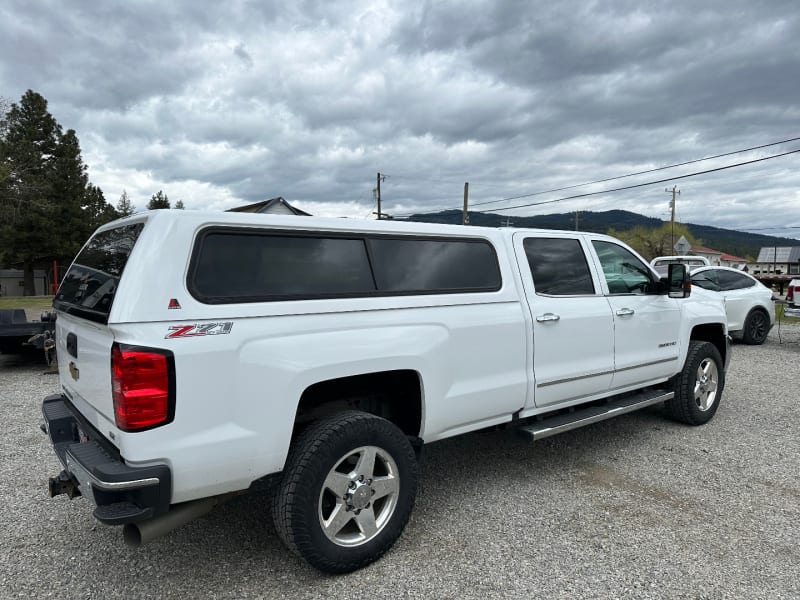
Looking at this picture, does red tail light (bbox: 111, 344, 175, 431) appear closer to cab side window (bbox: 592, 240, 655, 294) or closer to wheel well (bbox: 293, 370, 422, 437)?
wheel well (bbox: 293, 370, 422, 437)

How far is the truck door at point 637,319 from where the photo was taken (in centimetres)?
429

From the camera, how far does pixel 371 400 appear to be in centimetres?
327

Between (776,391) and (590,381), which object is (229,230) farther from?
(776,391)

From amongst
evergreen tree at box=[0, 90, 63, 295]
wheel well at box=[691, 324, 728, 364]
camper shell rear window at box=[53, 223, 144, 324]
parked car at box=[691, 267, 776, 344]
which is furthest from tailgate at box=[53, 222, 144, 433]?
evergreen tree at box=[0, 90, 63, 295]

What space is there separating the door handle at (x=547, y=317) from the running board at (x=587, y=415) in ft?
2.46

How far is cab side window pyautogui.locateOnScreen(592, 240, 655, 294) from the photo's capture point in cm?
438

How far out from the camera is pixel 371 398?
3.26 m

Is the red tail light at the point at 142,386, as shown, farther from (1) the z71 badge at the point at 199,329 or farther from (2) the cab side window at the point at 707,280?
(2) the cab side window at the point at 707,280

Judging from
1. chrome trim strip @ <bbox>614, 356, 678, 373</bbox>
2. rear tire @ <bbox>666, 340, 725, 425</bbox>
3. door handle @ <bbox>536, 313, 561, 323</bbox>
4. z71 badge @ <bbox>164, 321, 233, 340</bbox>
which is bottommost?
rear tire @ <bbox>666, 340, 725, 425</bbox>

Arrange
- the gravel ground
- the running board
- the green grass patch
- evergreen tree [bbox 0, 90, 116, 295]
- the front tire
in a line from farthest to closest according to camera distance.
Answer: evergreen tree [bbox 0, 90, 116, 295], the green grass patch, the running board, the gravel ground, the front tire

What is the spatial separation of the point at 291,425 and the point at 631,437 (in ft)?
12.2

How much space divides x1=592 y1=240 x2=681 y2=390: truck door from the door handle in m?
0.76

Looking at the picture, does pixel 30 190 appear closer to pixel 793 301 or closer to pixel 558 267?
pixel 558 267

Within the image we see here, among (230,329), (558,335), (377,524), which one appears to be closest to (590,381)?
(558,335)
